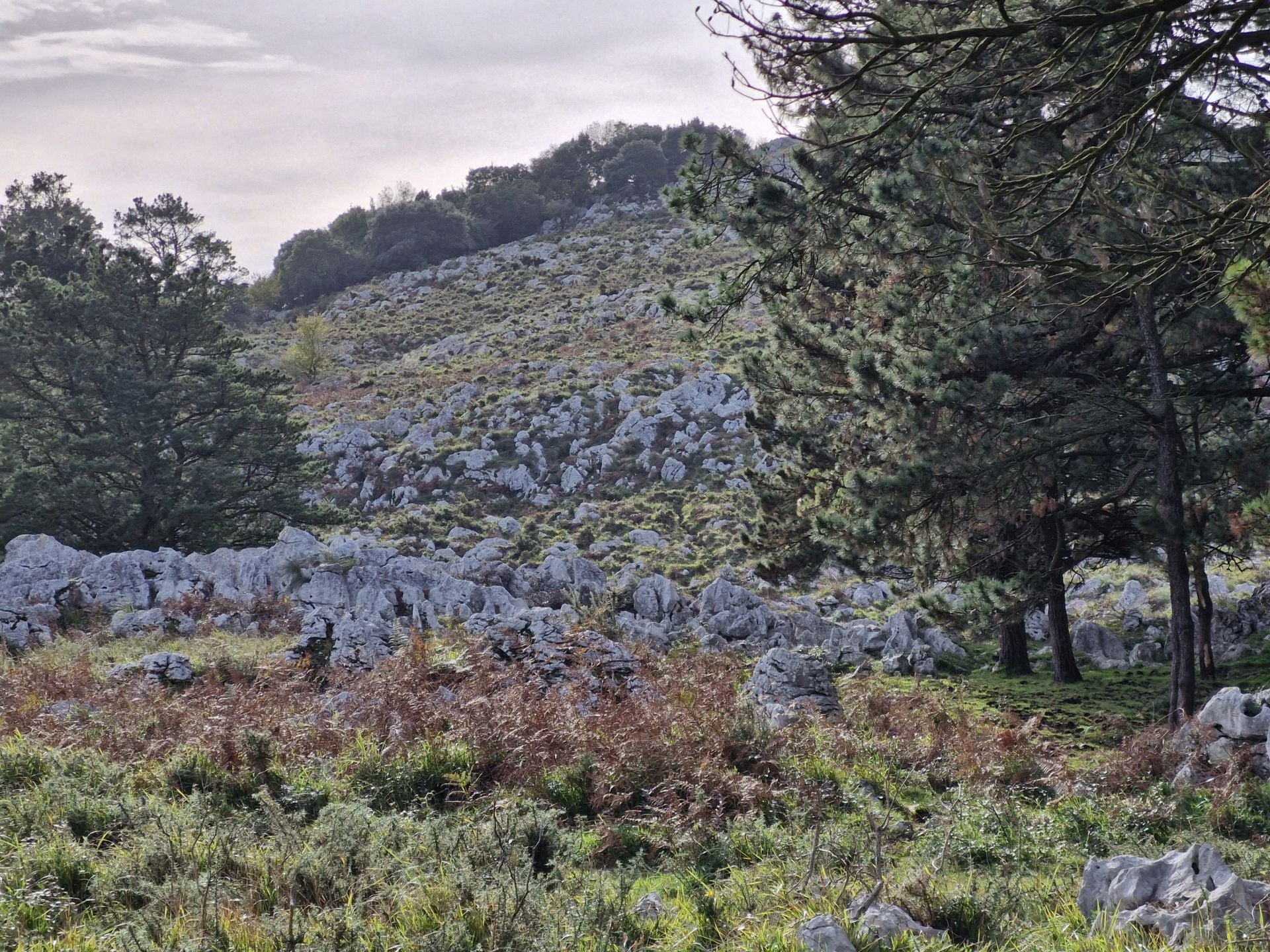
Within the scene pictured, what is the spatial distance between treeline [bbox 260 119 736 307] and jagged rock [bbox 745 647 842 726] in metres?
61.3

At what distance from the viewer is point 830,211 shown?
9805mm

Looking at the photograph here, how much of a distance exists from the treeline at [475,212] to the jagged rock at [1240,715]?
64.1 m

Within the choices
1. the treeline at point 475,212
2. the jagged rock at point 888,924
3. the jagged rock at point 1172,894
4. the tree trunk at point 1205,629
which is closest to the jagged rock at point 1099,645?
the tree trunk at point 1205,629

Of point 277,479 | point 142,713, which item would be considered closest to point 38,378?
point 277,479

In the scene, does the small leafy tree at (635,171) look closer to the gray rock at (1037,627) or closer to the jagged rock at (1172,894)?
the gray rock at (1037,627)

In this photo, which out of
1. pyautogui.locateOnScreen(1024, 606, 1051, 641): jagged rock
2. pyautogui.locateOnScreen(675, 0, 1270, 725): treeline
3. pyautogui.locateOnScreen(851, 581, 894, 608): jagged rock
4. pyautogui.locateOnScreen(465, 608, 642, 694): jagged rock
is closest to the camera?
pyautogui.locateOnScreen(675, 0, 1270, 725): treeline

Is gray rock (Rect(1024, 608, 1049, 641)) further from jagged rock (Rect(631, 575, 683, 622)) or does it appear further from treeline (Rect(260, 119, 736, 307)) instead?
treeline (Rect(260, 119, 736, 307))

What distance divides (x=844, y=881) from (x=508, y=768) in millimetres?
3504

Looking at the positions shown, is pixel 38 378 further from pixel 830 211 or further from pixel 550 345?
pixel 550 345

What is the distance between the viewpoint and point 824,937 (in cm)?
358

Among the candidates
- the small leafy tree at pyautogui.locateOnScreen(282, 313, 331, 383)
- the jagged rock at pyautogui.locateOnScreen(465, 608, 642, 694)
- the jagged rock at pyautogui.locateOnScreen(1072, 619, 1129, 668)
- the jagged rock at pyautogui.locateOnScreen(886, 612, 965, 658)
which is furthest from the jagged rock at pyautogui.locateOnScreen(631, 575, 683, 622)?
the small leafy tree at pyautogui.locateOnScreen(282, 313, 331, 383)

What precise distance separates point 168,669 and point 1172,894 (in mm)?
10290

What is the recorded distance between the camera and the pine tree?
2175 centimetres

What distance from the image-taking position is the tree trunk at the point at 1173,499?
9.04 metres
